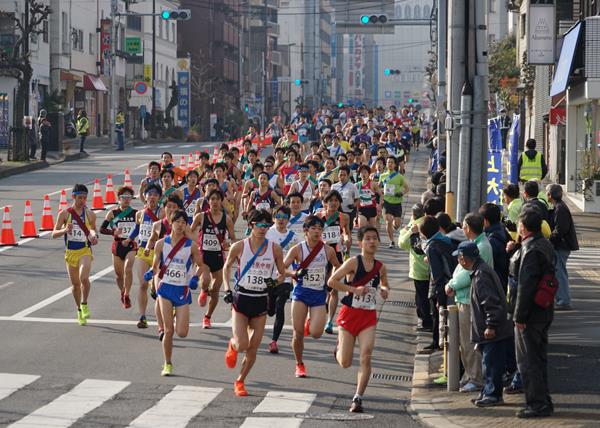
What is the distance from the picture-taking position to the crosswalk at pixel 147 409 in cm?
1123

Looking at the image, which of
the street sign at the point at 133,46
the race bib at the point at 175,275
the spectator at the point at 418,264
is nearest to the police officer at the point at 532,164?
the spectator at the point at 418,264

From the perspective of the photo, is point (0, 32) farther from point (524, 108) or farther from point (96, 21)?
point (524, 108)

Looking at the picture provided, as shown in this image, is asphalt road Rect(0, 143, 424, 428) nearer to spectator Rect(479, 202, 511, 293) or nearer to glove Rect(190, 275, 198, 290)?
glove Rect(190, 275, 198, 290)

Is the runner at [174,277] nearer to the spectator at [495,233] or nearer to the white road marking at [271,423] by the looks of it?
the white road marking at [271,423]

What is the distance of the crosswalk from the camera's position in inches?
442

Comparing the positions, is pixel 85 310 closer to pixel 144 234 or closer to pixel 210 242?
pixel 144 234

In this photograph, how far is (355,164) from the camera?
2806 centimetres

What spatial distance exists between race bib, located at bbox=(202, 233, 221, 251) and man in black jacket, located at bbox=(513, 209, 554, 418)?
625cm

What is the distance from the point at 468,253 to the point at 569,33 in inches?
910

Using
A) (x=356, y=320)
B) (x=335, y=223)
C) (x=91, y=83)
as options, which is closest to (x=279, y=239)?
(x=335, y=223)

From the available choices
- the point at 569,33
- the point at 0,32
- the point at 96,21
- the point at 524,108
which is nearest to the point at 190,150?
the point at 0,32

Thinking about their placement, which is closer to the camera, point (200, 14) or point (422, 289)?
point (422, 289)

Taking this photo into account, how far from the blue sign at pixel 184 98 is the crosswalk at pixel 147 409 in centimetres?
7464

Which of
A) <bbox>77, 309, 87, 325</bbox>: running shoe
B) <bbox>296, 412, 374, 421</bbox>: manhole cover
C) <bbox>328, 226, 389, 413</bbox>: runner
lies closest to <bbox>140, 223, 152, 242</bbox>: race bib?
<bbox>77, 309, 87, 325</bbox>: running shoe
